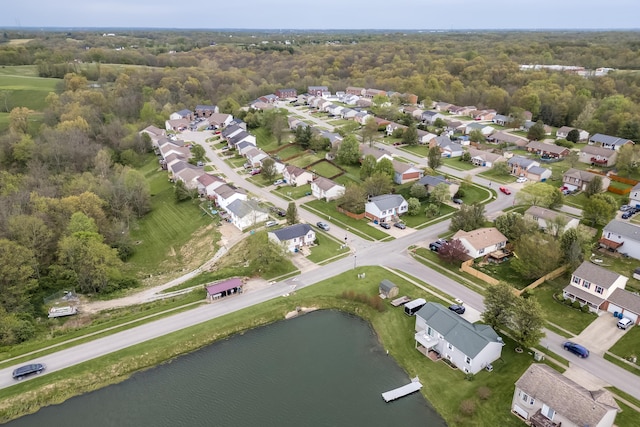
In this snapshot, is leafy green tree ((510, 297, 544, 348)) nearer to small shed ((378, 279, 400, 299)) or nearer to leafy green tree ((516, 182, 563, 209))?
small shed ((378, 279, 400, 299))

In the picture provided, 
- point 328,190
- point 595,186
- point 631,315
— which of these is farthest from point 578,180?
point 328,190

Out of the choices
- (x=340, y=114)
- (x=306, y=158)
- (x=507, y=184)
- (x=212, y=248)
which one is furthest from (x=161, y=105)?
(x=507, y=184)

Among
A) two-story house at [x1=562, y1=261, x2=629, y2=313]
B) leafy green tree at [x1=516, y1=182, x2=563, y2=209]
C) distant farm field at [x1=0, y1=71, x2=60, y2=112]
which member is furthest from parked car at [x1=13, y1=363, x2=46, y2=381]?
distant farm field at [x1=0, y1=71, x2=60, y2=112]

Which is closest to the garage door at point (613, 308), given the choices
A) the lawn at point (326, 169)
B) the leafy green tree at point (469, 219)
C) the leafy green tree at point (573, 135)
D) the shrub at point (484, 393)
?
the shrub at point (484, 393)

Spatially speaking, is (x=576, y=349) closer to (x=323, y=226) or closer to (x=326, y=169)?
(x=323, y=226)

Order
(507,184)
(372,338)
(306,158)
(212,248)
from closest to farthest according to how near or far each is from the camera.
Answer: (372,338), (212,248), (507,184), (306,158)

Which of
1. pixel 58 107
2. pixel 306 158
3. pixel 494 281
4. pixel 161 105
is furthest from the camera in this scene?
pixel 161 105

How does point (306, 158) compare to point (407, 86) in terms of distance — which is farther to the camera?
point (407, 86)

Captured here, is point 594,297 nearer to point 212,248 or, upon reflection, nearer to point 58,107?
point 212,248
